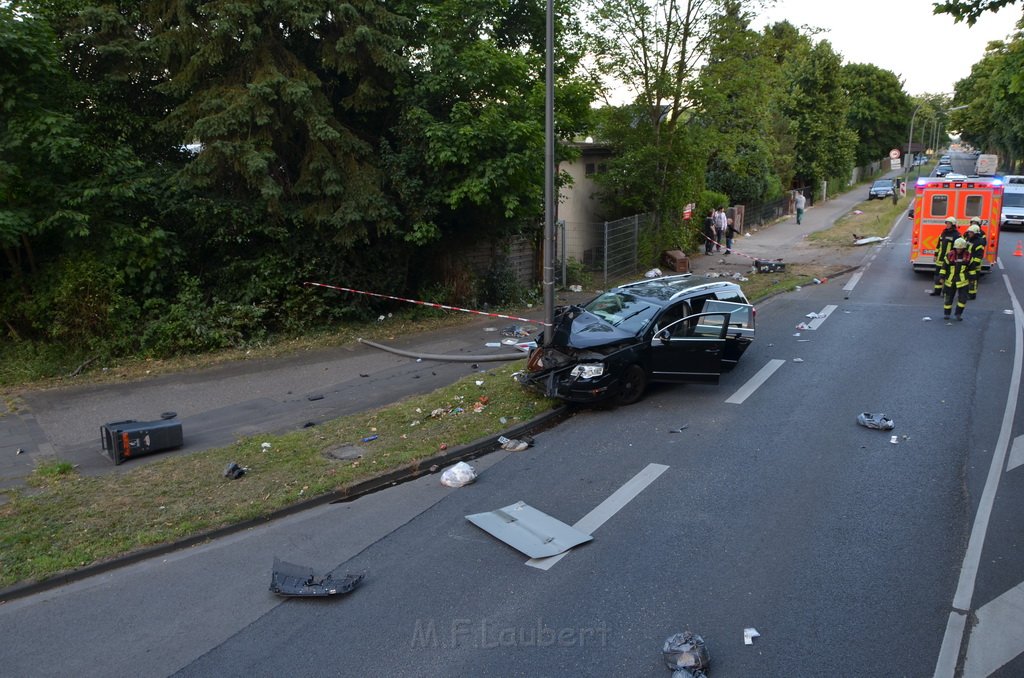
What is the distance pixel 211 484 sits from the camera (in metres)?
8.10

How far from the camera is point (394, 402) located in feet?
36.7

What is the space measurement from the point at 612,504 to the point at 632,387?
11.8ft

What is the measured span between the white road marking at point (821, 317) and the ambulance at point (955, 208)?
213 inches

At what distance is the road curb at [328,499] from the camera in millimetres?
6297

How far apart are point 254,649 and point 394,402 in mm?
6063

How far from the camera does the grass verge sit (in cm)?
680

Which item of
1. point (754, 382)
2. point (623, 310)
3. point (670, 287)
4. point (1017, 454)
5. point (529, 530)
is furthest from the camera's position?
point (670, 287)

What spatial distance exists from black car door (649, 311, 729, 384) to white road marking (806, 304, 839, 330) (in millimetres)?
5697

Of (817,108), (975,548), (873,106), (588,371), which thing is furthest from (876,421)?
(873,106)

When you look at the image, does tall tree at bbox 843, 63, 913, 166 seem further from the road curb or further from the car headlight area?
the road curb

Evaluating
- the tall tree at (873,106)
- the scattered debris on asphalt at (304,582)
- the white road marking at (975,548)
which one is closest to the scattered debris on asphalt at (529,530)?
the scattered debris on asphalt at (304,582)

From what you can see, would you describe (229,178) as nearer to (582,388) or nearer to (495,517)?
(582,388)

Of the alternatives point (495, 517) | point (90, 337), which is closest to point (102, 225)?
point (90, 337)

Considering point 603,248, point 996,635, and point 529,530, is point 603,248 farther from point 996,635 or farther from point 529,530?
point 996,635
